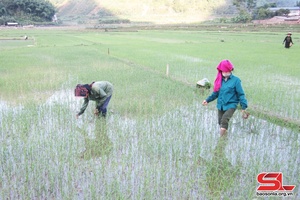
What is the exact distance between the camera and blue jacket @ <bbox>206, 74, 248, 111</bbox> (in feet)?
11.4

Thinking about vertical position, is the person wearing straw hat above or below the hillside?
below

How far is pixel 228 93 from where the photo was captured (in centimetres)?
356

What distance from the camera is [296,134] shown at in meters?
4.21

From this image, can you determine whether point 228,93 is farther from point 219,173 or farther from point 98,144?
point 98,144

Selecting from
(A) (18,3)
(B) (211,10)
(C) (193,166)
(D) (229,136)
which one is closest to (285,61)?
(D) (229,136)

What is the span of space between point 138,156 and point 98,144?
61cm

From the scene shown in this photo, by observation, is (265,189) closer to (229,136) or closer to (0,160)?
(229,136)

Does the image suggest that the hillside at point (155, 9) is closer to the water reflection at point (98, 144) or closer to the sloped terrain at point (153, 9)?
the sloped terrain at point (153, 9)

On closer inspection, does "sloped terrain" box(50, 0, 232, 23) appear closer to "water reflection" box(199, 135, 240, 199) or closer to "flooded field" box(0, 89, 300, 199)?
"flooded field" box(0, 89, 300, 199)

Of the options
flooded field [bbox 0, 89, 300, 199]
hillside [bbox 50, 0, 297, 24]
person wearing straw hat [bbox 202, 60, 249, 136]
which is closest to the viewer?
flooded field [bbox 0, 89, 300, 199]

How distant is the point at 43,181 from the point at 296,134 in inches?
137

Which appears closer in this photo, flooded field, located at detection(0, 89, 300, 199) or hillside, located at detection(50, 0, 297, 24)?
flooded field, located at detection(0, 89, 300, 199)

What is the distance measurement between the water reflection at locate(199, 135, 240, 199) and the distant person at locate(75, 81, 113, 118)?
174 cm

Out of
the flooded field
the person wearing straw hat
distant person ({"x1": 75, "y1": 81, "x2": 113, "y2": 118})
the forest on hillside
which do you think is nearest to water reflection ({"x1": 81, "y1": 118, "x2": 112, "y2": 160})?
the flooded field
